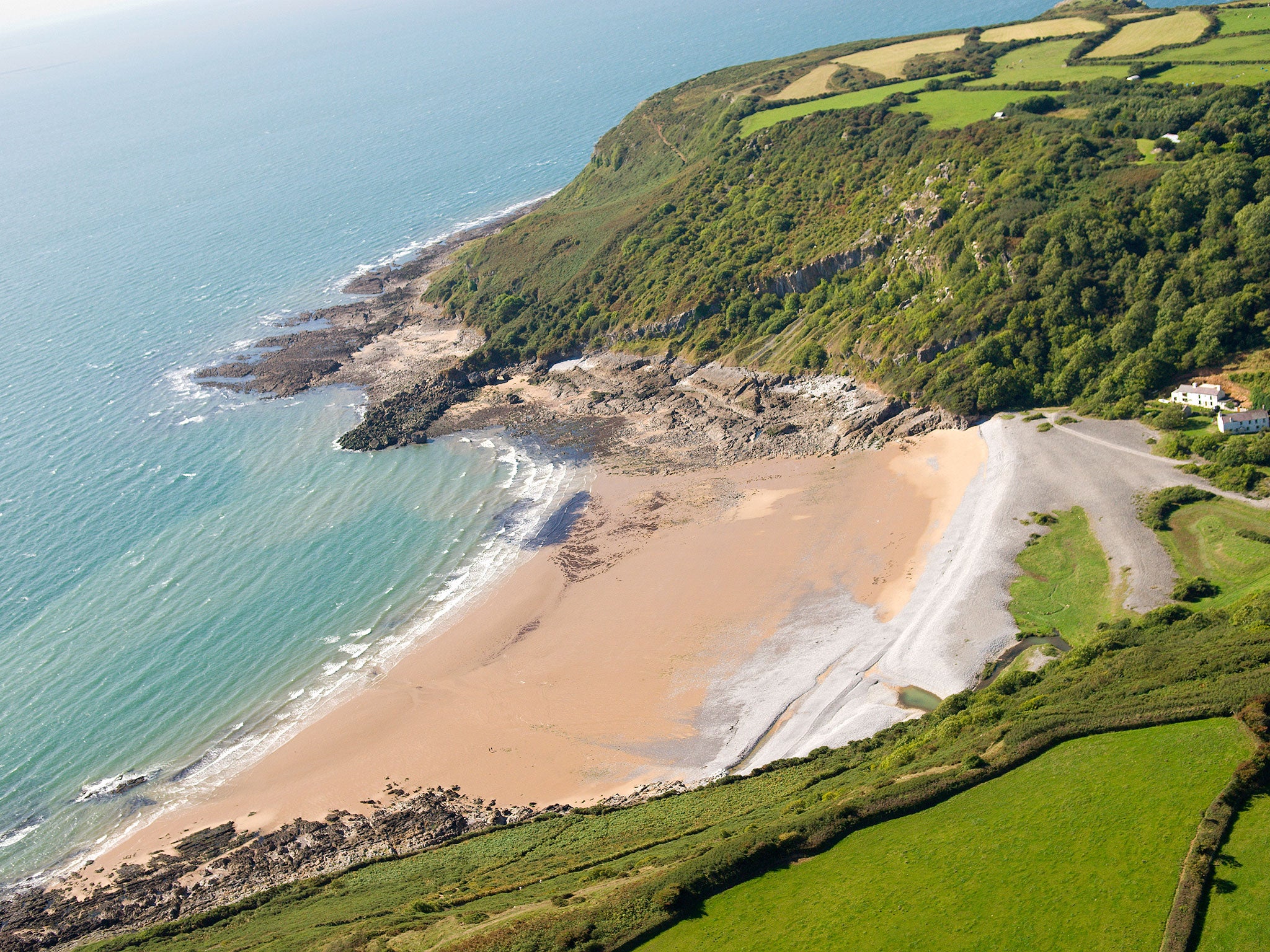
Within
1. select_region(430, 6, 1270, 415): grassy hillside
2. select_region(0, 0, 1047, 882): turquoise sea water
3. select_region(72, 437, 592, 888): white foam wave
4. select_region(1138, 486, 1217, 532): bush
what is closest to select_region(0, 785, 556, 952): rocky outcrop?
select_region(0, 0, 1047, 882): turquoise sea water

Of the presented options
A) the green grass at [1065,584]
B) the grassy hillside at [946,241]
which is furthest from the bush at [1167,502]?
the grassy hillside at [946,241]

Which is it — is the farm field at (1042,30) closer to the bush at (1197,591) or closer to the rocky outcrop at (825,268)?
the rocky outcrop at (825,268)

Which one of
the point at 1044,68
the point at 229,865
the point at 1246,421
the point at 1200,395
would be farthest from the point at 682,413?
the point at 1044,68

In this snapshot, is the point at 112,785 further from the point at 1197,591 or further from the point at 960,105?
the point at 960,105

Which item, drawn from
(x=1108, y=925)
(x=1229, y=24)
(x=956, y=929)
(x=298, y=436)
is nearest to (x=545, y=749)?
(x=956, y=929)

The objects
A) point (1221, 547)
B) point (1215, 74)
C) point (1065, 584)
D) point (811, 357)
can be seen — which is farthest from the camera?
point (1215, 74)

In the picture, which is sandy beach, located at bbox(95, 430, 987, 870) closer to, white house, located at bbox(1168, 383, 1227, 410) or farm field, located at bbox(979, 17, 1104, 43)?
white house, located at bbox(1168, 383, 1227, 410)

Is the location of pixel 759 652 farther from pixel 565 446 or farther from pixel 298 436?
pixel 298 436
